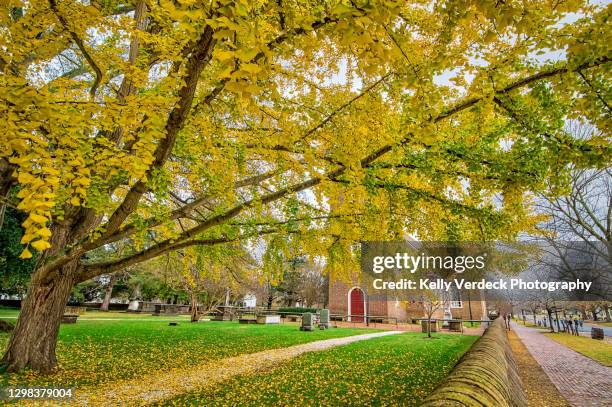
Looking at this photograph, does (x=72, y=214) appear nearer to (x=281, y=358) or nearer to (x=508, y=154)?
(x=281, y=358)

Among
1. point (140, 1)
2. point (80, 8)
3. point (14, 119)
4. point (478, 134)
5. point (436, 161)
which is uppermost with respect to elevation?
point (140, 1)

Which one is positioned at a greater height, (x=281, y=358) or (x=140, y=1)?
(x=140, y=1)

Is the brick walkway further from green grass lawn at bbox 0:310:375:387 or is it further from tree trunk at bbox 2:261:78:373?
tree trunk at bbox 2:261:78:373

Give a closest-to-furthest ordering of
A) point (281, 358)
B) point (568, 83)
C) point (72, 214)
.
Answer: point (568, 83), point (72, 214), point (281, 358)

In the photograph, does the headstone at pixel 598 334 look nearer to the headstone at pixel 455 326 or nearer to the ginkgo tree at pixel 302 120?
the headstone at pixel 455 326

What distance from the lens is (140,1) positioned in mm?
6609

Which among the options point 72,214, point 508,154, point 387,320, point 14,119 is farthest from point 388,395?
point 387,320

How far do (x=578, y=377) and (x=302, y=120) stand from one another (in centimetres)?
1189

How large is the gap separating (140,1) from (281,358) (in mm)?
10112

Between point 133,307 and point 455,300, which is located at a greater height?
point 455,300

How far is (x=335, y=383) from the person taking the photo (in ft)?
24.8

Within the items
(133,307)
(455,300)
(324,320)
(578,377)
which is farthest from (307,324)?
(455,300)

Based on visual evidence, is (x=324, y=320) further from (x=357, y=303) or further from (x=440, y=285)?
(x=357, y=303)

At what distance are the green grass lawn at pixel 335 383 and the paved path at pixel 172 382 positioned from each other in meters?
0.47
